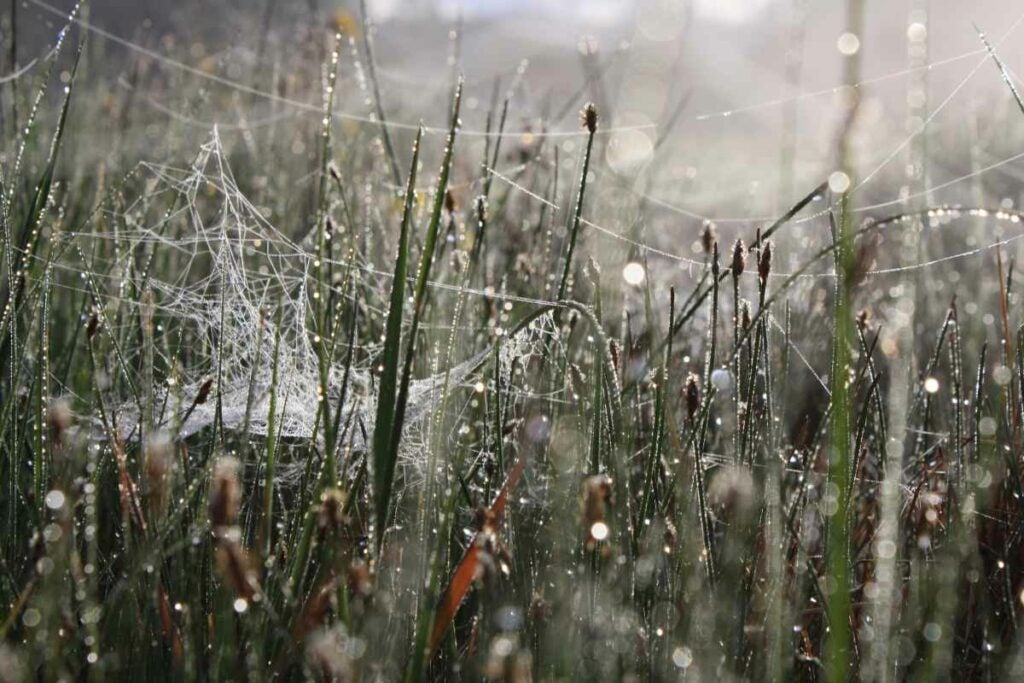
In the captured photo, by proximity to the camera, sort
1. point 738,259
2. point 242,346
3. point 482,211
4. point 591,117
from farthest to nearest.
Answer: point 242,346, point 482,211, point 591,117, point 738,259

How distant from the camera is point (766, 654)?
109 centimetres

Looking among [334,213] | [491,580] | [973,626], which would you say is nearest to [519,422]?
[491,580]

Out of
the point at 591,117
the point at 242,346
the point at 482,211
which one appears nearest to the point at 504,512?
the point at 482,211

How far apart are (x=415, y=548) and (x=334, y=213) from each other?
1885mm

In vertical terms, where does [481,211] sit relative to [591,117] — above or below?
below

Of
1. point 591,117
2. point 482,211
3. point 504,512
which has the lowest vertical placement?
point 504,512

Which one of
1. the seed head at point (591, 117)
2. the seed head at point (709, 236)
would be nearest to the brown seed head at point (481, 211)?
the seed head at point (591, 117)

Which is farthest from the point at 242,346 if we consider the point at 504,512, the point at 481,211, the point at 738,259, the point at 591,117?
the point at 738,259

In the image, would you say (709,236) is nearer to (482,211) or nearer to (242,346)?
(482,211)

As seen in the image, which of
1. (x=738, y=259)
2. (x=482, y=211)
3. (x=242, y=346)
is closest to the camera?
(x=738, y=259)

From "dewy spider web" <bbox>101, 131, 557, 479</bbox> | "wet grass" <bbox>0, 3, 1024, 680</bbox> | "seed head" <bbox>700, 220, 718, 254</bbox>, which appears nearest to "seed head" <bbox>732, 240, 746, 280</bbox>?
"wet grass" <bbox>0, 3, 1024, 680</bbox>

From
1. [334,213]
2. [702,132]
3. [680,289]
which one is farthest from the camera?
[702,132]

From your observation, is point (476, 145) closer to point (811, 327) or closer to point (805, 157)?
point (805, 157)

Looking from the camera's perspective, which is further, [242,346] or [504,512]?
→ [242,346]
